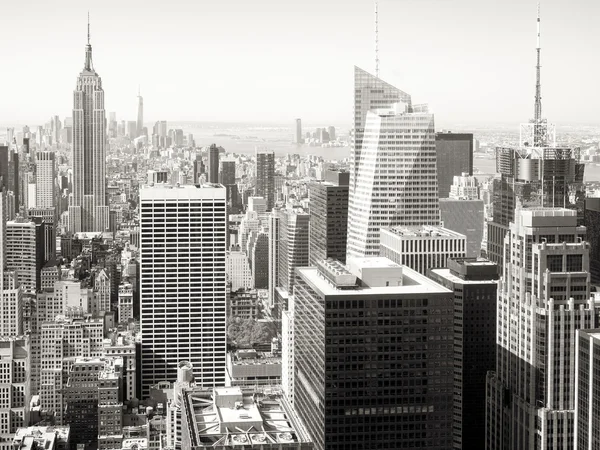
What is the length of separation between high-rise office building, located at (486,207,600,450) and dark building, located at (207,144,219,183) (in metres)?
15.5

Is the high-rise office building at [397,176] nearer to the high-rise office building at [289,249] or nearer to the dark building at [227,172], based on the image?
the high-rise office building at [289,249]

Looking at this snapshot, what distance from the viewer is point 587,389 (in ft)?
41.3

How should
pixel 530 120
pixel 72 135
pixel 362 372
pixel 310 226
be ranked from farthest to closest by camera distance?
pixel 72 135, pixel 310 226, pixel 530 120, pixel 362 372

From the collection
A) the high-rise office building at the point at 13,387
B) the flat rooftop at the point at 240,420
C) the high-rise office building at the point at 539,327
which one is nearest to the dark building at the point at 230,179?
the high-rise office building at the point at 13,387

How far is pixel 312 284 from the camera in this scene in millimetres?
14094

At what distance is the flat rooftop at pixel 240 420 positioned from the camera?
1013 cm

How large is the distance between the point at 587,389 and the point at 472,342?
3.04 metres

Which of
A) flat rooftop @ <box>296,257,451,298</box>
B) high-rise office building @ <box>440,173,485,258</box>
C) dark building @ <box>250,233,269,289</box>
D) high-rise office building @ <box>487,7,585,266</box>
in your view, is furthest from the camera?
dark building @ <box>250,233,269,289</box>

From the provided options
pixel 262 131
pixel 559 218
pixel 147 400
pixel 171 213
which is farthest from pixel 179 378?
pixel 559 218

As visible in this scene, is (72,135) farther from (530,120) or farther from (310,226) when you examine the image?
(530,120)

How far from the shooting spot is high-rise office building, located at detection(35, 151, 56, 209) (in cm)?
3816

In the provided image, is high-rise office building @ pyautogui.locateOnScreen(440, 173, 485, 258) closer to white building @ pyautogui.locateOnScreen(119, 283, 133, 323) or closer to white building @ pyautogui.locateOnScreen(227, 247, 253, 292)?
white building @ pyautogui.locateOnScreen(227, 247, 253, 292)

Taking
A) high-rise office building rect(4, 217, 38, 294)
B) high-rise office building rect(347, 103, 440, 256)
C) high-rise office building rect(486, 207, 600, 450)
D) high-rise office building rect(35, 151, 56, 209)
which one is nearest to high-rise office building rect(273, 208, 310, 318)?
high-rise office building rect(347, 103, 440, 256)

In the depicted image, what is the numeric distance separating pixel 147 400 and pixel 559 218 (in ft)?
30.7
